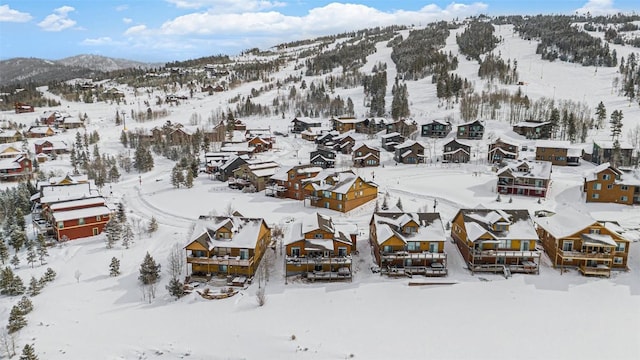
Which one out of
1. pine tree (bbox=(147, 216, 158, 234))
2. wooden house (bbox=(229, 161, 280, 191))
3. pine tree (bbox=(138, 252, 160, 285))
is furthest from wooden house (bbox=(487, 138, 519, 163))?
pine tree (bbox=(138, 252, 160, 285))

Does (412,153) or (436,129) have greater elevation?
(436,129)

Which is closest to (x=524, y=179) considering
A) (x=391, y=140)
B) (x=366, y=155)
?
(x=366, y=155)

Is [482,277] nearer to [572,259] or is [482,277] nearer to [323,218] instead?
[572,259]

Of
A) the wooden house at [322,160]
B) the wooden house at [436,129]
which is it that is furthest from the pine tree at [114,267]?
the wooden house at [436,129]

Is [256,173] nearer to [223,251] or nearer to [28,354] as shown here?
[223,251]

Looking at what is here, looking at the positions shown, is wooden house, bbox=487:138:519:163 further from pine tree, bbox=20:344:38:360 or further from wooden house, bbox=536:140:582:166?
pine tree, bbox=20:344:38:360

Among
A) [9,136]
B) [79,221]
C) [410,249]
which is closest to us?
[410,249]

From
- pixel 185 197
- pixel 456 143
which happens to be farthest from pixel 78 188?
pixel 456 143
